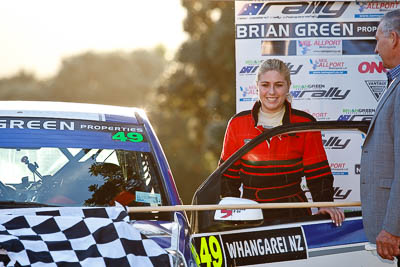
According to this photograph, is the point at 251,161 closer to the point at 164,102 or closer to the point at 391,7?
the point at 391,7

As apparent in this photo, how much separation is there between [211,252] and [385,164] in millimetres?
1219

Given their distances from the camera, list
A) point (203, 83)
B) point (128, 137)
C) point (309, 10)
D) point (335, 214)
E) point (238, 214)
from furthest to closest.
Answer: point (203, 83) → point (309, 10) → point (128, 137) → point (335, 214) → point (238, 214)

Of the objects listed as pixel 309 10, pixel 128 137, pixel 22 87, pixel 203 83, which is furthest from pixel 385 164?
pixel 22 87

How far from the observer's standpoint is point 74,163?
473 centimetres

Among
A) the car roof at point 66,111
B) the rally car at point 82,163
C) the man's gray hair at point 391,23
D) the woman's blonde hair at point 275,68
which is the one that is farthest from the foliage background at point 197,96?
the man's gray hair at point 391,23

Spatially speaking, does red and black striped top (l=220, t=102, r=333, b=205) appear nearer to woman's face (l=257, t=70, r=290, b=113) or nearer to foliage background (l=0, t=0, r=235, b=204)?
woman's face (l=257, t=70, r=290, b=113)

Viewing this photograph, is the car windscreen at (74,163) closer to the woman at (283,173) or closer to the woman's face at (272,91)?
the woman at (283,173)

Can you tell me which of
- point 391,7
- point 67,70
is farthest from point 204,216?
point 67,70

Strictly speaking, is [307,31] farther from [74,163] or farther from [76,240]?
[76,240]

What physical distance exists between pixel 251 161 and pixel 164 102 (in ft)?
64.0

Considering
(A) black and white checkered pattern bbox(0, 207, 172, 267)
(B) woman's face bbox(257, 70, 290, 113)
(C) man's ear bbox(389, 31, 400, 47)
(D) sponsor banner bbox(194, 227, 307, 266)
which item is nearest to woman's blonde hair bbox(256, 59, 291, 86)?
(B) woman's face bbox(257, 70, 290, 113)

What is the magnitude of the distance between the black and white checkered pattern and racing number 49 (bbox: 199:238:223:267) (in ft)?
2.23

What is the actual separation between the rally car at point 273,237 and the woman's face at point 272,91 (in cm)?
86

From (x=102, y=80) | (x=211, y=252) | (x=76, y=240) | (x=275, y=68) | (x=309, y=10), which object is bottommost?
(x=211, y=252)
